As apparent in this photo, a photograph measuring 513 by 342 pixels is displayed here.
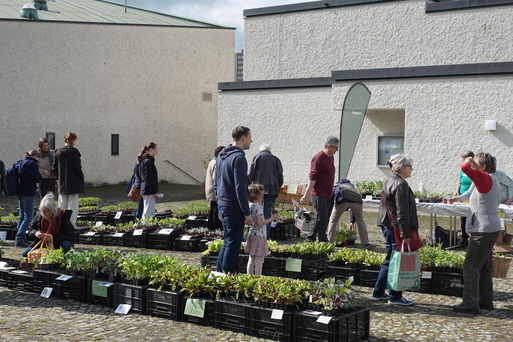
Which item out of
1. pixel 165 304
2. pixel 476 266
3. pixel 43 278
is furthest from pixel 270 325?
pixel 43 278

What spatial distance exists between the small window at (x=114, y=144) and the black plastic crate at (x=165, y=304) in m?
18.9

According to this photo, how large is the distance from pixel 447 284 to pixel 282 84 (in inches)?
471

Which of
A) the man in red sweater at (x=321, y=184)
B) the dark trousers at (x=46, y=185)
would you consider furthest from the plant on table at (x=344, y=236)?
the dark trousers at (x=46, y=185)

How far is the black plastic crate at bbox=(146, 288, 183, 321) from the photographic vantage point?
6.28 meters

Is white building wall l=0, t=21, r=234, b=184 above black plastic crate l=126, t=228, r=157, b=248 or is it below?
above

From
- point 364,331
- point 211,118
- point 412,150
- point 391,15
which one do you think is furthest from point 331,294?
point 211,118

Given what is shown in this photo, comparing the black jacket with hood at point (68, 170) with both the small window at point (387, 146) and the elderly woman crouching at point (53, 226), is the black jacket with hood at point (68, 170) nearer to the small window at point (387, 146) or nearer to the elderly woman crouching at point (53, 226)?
the elderly woman crouching at point (53, 226)

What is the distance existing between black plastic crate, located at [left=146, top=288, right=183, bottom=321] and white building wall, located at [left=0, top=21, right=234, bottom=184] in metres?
17.6

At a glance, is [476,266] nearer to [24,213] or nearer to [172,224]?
[172,224]

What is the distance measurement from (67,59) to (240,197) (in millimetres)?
18533

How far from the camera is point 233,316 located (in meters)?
5.94

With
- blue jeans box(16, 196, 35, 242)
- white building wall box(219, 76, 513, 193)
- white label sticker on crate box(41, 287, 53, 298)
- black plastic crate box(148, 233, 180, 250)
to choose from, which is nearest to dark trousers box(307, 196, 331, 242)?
black plastic crate box(148, 233, 180, 250)

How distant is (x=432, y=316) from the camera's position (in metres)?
6.60

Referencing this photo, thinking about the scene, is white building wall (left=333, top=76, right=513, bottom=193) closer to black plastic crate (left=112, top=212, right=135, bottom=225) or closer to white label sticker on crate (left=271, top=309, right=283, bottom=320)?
black plastic crate (left=112, top=212, right=135, bottom=225)
